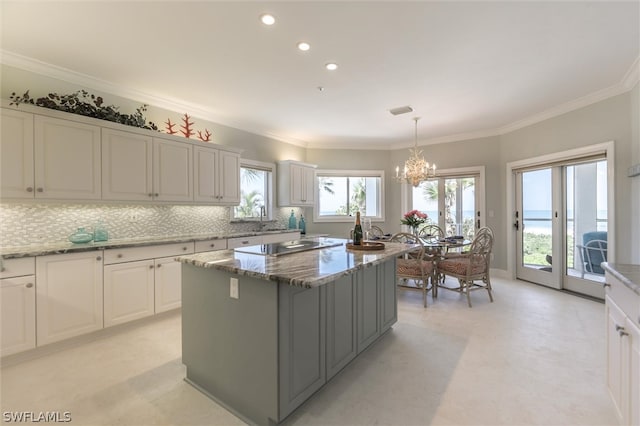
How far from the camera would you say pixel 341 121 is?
15.7 feet

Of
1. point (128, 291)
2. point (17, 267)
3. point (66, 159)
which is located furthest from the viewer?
point (128, 291)

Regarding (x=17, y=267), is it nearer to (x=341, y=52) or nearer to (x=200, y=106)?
(x=200, y=106)

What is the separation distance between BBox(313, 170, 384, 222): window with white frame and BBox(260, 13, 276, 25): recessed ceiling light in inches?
162

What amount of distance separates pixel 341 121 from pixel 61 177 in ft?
12.3

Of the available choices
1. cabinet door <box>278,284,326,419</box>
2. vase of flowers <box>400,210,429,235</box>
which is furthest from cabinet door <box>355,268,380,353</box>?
vase of flowers <box>400,210,429,235</box>

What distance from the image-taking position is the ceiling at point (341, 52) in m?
2.11

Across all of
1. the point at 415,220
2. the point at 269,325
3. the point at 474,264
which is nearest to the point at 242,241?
the point at 415,220

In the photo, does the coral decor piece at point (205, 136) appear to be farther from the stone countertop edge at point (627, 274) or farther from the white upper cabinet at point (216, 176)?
the stone countertop edge at point (627, 274)

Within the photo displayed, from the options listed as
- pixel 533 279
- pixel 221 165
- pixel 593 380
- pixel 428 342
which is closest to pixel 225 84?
pixel 221 165

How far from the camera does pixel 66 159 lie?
2.69 m

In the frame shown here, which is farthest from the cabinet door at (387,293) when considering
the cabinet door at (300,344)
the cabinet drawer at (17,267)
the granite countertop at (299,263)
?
the cabinet drawer at (17,267)

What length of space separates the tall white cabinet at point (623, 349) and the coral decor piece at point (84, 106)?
4.32m

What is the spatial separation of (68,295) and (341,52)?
339 cm

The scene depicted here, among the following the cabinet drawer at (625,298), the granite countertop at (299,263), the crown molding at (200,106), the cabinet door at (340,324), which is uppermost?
the crown molding at (200,106)
